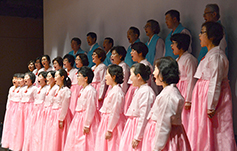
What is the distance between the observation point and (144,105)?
99.7 inches

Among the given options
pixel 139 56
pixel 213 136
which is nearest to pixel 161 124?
pixel 213 136

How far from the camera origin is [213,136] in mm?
2633

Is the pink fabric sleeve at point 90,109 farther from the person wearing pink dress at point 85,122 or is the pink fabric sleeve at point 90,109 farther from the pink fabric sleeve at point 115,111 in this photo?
the pink fabric sleeve at point 115,111

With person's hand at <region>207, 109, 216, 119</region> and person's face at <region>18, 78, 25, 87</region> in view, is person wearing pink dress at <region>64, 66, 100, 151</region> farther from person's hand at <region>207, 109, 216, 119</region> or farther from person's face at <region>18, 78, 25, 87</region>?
person's face at <region>18, 78, 25, 87</region>

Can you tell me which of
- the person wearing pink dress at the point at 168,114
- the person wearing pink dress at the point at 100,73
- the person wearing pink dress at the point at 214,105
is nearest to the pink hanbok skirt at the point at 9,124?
the person wearing pink dress at the point at 100,73

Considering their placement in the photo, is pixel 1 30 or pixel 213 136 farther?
pixel 1 30

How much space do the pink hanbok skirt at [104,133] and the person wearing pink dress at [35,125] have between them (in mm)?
1246

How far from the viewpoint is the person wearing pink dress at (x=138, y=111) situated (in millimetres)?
2500

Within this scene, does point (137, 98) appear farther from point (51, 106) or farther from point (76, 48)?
point (76, 48)

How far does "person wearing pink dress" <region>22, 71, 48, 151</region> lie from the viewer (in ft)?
13.3

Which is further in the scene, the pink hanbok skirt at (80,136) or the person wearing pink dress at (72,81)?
the person wearing pink dress at (72,81)

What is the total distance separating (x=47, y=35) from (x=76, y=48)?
2.39m

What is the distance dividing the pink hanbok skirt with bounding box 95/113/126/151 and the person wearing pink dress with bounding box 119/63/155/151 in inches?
8.3

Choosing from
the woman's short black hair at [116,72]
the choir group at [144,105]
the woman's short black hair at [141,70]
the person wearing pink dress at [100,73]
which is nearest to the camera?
the choir group at [144,105]
